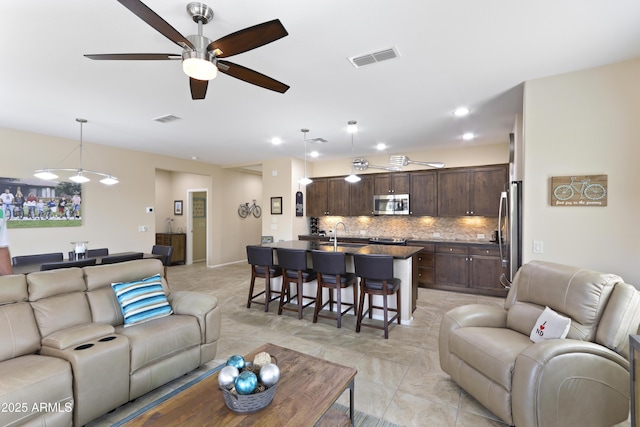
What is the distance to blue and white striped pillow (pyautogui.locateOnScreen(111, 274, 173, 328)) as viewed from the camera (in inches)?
102

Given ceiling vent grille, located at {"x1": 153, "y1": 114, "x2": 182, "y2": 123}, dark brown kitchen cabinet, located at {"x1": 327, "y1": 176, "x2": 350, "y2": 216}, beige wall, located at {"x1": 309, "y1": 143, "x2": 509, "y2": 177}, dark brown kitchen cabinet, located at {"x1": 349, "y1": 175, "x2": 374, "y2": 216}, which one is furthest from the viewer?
dark brown kitchen cabinet, located at {"x1": 327, "y1": 176, "x2": 350, "y2": 216}

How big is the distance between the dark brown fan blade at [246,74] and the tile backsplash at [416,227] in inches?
195

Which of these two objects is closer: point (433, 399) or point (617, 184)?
point (433, 399)

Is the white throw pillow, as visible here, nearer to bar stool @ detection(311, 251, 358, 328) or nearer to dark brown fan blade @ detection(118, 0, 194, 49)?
bar stool @ detection(311, 251, 358, 328)

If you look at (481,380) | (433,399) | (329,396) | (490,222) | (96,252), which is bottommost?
(433,399)

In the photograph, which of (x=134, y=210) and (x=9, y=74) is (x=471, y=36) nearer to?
(x=9, y=74)

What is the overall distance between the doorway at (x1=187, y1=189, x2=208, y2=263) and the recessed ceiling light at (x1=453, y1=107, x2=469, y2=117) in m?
6.86

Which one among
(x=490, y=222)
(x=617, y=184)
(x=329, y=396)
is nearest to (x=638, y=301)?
(x=617, y=184)

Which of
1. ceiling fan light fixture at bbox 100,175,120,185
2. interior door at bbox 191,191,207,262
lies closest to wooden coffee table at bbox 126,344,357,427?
ceiling fan light fixture at bbox 100,175,120,185

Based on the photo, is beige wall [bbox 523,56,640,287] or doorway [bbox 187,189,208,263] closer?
beige wall [bbox 523,56,640,287]

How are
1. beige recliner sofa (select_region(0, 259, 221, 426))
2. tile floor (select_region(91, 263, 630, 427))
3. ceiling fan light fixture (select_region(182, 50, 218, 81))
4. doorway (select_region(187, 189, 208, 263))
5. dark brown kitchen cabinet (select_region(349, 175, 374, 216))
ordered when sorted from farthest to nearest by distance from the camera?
doorway (select_region(187, 189, 208, 263)) < dark brown kitchen cabinet (select_region(349, 175, 374, 216)) < tile floor (select_region(91, 263, 630, 427)) < beige recliner sofa (select_region(0, 259, 221, 426)) < ceiling fan light fixture (select_region(182, 50, 218, 81))

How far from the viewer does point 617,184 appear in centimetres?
273

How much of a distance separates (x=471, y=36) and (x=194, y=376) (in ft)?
12.1

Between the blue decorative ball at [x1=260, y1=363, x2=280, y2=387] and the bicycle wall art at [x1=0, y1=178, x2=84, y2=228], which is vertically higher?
the bicycle wall art at [x1=0, y1=178, x2=84, y2=228]
